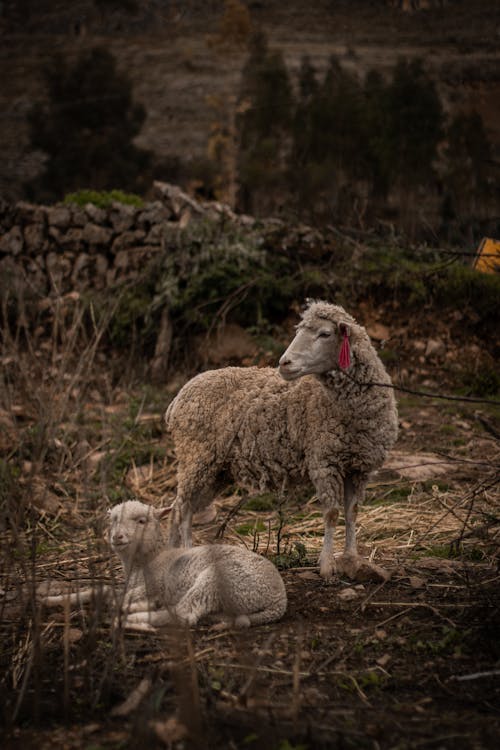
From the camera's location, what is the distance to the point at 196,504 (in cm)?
523

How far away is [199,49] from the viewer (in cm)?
2045

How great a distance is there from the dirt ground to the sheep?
55 cm

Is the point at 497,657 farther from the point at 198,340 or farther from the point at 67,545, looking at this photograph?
the point at 198,340

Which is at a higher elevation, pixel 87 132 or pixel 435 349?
pixel 87 132

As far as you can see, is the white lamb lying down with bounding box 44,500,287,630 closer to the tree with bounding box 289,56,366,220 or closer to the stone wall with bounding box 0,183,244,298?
the stone wall with bounding box 0,183,244,298

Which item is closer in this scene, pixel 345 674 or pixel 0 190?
pixel 345 674

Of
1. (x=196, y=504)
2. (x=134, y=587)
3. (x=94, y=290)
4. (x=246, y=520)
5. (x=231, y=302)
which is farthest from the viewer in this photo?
(x=94, y=290)

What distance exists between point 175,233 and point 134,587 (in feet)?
22.3

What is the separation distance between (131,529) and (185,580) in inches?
17.3

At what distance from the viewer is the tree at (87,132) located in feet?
62.2

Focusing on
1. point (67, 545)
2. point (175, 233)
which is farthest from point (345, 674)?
point (175, 233)

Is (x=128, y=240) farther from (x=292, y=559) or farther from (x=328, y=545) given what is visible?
(x=328, y=545)

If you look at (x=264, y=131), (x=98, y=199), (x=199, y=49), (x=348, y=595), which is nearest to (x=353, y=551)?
(x=348, y=595)

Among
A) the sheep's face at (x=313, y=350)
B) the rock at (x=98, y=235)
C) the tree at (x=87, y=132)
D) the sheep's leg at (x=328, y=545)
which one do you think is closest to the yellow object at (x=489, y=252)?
the sheep's face at (x=313, y=350)
